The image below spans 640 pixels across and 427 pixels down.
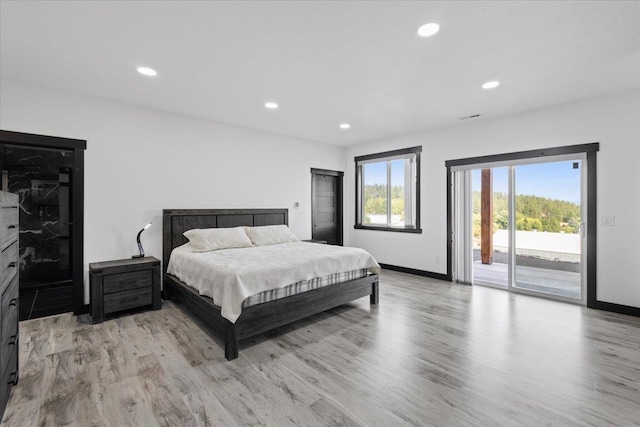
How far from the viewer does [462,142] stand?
16.0 feet

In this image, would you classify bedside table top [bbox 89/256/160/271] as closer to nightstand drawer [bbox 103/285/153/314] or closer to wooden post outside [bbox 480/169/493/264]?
nightstand drawer [bbox 103/285/153/314]

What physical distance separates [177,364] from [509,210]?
4768 millimetres

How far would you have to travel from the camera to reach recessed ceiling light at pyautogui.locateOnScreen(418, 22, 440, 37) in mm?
2223

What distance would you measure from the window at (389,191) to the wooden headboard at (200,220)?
2175 millimetres

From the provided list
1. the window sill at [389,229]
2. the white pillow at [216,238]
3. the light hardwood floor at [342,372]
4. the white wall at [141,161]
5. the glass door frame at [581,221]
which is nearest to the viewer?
the light hardwood floor at [342,372]

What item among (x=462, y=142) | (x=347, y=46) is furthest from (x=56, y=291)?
(x=462, y=142)

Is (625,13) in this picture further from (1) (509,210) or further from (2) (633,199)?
(1) (509,210)

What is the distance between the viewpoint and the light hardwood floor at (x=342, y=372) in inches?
71.9

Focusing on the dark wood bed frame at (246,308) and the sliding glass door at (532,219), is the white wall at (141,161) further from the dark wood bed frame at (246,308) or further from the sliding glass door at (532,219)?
the sliding glass door at (532,219)

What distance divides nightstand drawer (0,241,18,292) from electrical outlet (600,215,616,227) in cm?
565

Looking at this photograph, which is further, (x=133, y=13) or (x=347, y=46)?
(x=347, y=46)

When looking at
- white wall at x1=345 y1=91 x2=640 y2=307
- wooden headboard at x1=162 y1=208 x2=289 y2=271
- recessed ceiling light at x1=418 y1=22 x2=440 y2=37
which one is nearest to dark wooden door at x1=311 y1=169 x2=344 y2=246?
wooden headboard at x1=162 y1=208 x2=289 y2=271

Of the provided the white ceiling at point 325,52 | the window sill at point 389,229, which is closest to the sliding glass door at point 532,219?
the window sill at point 389,229

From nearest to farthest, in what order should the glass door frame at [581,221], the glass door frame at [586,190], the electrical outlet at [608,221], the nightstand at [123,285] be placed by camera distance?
the nightstand at [123,285]
the electrical outlet at [608,221]
the glass door frame at [586,190]
the glass door frame at [581,221]
